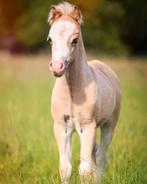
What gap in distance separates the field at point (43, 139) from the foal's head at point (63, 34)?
95 centimetres

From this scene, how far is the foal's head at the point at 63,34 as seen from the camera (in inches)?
207

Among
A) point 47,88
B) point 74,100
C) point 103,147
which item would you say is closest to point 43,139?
point 103,147

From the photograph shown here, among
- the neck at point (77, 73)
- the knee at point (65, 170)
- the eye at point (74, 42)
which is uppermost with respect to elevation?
the eye at point (74, 42)

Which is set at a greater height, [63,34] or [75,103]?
[63,34]

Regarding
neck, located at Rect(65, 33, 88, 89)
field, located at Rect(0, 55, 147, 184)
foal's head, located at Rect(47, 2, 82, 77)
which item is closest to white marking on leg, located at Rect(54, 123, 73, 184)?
field, located at Rect(0, 55, 147, 184)

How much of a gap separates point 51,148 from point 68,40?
2055 mm

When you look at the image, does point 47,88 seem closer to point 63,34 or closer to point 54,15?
point 54,15

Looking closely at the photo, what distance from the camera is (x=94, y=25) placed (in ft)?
71.8

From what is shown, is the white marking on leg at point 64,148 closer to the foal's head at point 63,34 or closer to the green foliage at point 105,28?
the foal's head at point 63,34

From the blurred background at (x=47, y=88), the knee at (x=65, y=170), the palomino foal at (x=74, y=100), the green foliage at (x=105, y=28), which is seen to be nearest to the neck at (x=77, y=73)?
the palomino foal at (x=74, y=100)

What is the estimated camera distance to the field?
614 cm

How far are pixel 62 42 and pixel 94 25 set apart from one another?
54.3 ft

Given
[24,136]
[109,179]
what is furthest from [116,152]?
[24,136]

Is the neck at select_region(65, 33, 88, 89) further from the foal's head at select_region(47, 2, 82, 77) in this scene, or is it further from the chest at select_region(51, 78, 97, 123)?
the foal's head at select_region(47, 2, 82, 77)
